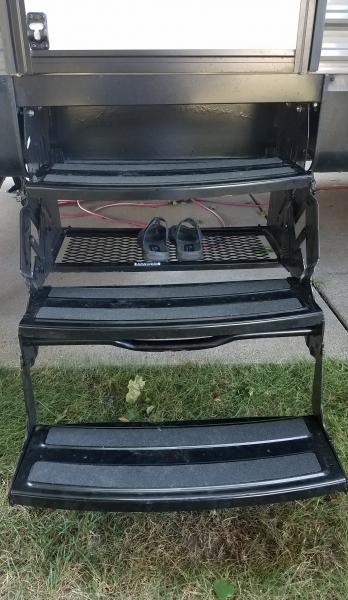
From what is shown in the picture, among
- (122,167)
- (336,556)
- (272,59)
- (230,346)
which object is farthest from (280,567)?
(272,59)

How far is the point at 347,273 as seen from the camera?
3133 mm

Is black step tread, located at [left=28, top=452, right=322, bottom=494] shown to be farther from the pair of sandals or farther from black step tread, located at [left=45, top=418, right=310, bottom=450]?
the pair of sandals

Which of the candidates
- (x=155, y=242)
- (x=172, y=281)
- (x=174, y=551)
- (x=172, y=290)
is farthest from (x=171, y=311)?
(x=172, y=281)

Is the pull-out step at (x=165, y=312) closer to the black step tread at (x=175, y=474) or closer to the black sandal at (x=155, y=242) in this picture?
the black step tread at (x=175, y=474)

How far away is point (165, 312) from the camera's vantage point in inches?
65.9

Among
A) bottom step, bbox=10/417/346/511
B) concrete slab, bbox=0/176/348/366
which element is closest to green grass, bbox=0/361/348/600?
bottom step, bbox=10/417/346/511

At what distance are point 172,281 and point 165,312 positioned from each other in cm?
134

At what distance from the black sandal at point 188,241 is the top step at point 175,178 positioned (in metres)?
0.44

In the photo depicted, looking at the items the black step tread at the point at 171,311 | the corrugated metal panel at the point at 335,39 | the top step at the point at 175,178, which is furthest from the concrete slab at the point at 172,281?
the corrugated metal panel at the point at 335,39

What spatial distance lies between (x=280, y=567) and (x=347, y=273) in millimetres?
2049

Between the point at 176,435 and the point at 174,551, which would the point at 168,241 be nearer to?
the point at 176,435

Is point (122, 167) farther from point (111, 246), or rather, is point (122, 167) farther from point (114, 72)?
point (111, 246)

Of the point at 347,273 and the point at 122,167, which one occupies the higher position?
the point at 122,167

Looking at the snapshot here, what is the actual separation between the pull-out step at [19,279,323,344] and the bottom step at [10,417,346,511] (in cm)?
29
